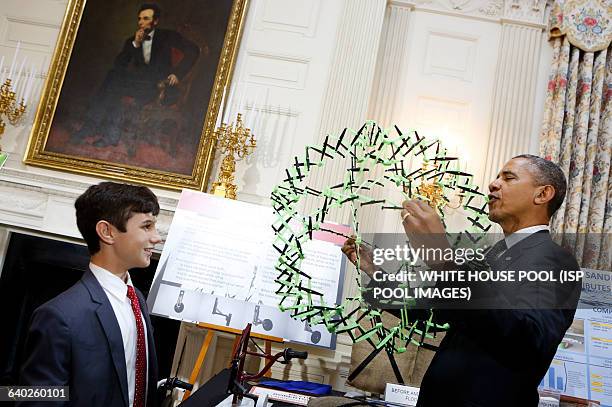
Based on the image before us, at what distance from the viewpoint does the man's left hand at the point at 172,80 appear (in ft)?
16.3

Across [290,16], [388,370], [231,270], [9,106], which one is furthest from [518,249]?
[9,106]

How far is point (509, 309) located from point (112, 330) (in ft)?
4.05

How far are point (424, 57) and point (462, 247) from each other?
3941 millimetres

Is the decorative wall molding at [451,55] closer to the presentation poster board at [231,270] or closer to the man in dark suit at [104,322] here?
the presentation poster board at [231,270]

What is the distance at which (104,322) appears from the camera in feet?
6.04

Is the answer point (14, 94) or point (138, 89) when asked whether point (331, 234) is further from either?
Answer: point (14, 94)

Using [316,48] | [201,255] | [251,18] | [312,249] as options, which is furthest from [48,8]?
[312,249]

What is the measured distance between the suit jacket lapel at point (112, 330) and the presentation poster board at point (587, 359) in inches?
105

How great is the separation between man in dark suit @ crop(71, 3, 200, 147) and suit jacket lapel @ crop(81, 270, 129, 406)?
324cm

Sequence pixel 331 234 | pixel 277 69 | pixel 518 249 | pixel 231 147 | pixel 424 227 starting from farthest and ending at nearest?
pixel 277 69 → pixel 231 147 → pixel 331 234 → pixel 518 249 → pixel 424 227

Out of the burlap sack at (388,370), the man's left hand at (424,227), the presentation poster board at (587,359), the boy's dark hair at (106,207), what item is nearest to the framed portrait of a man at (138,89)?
the burlap sack at (388,370)

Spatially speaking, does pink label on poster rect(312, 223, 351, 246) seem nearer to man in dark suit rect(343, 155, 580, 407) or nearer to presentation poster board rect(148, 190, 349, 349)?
presentation poster board rect(148, 190, 349, 349)

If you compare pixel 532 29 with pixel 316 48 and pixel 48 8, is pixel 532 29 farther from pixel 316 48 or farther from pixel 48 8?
pixel 48 8

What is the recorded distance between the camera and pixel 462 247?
1519mm
